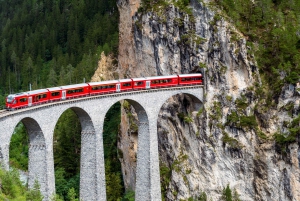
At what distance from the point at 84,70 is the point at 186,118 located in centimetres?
3977

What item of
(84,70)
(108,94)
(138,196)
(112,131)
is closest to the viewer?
(108,94)

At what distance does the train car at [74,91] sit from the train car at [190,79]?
11697 mm

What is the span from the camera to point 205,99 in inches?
2287

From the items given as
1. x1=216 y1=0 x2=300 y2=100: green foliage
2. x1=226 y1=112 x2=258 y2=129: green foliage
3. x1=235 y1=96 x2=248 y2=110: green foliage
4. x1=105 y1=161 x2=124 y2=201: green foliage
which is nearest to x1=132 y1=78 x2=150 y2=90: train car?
x1=226 y1=112 x2=258 y2=129: green foliage

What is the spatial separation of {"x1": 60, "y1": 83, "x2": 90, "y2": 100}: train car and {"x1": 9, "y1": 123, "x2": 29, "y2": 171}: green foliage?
29426 millimetres

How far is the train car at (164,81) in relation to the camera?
55.5 meters

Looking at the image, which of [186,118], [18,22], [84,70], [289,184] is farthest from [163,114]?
[18,22]

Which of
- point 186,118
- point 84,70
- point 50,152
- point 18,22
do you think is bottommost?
point 50,152

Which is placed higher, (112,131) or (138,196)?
(112,131)

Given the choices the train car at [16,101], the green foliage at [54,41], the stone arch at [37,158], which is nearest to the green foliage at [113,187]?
the stone arch at [37,158]

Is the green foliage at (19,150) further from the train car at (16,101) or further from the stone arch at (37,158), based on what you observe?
the train car at (16,101)

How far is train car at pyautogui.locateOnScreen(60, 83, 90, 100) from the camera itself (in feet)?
159

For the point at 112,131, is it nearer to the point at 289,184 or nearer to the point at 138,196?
the point at 138,196

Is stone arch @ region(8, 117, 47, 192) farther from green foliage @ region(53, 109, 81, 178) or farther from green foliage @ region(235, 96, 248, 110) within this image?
green foliage @ region(53, 109, 81, 178)
